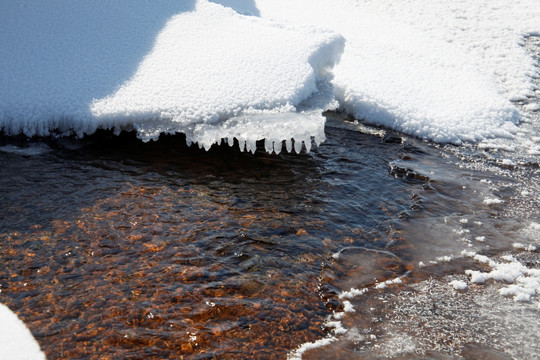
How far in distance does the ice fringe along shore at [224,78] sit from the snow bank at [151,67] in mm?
11

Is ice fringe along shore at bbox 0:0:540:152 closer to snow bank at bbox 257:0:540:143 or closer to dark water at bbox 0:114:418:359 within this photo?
snow bank at bbox 257:0:540:143

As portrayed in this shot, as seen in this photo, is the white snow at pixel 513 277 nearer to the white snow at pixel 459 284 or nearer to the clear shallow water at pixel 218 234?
the white snow at pixel 459 284

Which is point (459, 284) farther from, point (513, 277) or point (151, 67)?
point (151, 67)

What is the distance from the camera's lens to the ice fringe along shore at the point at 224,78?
458cm

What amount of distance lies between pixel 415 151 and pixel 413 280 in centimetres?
218

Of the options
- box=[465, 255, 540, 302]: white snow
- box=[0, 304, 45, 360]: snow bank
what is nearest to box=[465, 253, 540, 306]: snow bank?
box=[465, 255, 540, 302]: white snow

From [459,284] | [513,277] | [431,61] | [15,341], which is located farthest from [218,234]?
[431,61]

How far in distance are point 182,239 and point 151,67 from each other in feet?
6.88

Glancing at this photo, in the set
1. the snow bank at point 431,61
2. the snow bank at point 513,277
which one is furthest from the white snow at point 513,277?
the snow bank at point 431,61

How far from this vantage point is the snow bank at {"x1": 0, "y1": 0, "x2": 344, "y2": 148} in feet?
15.0

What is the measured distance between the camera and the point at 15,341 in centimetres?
A: 278

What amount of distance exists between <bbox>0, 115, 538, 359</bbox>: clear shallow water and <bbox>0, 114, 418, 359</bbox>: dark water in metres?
0.01

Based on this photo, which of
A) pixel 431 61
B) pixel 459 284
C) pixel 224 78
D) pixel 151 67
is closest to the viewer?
pixel 459 284

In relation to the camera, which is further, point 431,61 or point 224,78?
point 431,61
